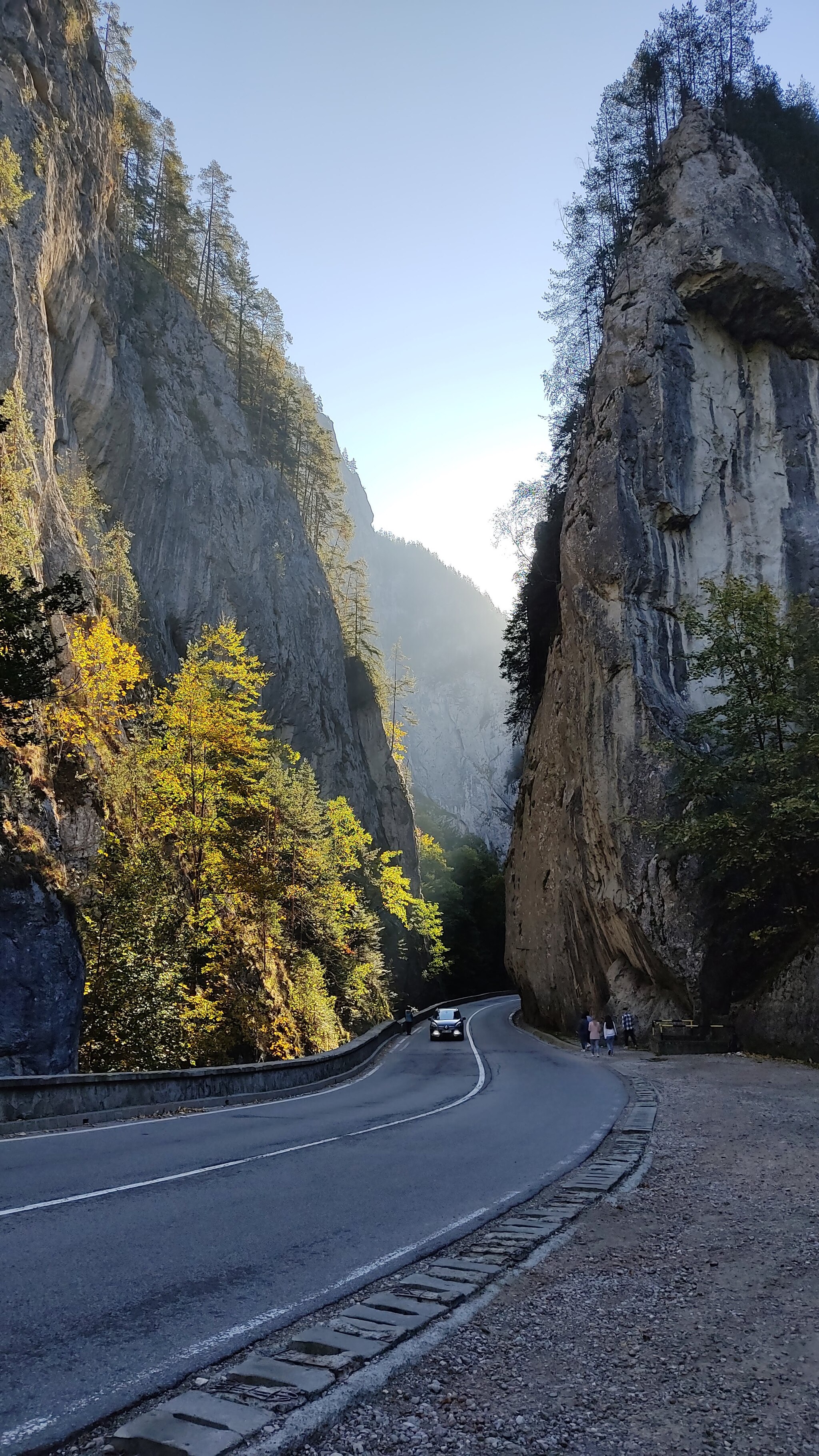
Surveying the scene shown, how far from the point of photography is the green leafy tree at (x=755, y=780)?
21438 mm

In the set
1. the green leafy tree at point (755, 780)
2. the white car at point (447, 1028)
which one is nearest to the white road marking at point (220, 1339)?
the green leafy tree at point (755, 780)

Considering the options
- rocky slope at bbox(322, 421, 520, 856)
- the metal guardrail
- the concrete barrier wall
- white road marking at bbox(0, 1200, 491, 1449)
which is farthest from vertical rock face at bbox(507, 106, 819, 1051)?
rocky slope at bbox(322, 421, 520, 856)

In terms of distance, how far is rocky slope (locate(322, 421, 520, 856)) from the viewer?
117m

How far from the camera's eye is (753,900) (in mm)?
23312

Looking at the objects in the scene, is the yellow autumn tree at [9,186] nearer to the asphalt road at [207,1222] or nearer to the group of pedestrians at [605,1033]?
the asphalt road at [207,1222]

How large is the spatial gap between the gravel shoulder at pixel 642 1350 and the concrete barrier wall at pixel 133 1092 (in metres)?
7.66

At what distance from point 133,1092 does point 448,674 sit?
12628 centimetres

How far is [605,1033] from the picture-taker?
81.1 feet

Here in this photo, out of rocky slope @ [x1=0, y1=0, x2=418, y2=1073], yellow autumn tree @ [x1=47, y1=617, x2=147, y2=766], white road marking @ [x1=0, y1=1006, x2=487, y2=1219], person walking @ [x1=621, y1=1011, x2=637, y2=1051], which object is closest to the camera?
white road marking @ [x1=0, y1=1006, x2=487, y2=1219]

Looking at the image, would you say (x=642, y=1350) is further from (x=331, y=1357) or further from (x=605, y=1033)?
(x=605, y=1033)

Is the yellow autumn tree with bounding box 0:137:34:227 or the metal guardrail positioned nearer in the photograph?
the metal guardrail

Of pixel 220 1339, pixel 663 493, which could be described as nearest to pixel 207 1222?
pixel 220 1339

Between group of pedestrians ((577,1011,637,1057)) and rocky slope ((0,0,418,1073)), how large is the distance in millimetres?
15276

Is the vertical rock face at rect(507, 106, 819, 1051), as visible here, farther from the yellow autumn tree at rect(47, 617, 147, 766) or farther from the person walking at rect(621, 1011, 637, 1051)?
the yellow autumn tree at rect(47, 617, 147, 766)
